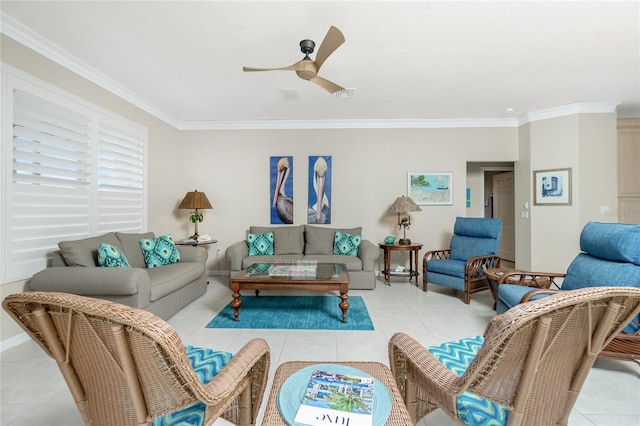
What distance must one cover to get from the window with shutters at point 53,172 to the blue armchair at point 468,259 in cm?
423

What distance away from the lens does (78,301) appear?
84cm

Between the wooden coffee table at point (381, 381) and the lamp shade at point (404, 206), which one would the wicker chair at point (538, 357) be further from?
the lamp shade at point (404, 206)

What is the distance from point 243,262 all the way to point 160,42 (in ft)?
9.14

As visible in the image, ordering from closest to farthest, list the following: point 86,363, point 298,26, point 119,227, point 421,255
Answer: point 86,363 < point 298,26 < point 119,227 < point 421,255

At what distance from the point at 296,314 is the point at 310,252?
4.89 ft

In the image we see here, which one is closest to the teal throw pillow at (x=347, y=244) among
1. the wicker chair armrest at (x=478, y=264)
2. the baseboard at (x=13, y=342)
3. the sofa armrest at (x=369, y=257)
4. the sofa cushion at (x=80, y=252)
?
the sofa armrest at (x=369, y=257)

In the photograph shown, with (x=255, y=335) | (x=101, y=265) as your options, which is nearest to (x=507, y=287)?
(x=255, y=335)

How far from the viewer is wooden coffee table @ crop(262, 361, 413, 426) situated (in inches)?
39.5

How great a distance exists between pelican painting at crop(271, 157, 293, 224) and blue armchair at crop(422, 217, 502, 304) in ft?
7.86

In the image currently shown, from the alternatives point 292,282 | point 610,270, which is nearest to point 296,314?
point 292,282

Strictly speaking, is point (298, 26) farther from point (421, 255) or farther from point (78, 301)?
point (421, 255)

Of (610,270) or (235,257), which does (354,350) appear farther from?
(235,257)

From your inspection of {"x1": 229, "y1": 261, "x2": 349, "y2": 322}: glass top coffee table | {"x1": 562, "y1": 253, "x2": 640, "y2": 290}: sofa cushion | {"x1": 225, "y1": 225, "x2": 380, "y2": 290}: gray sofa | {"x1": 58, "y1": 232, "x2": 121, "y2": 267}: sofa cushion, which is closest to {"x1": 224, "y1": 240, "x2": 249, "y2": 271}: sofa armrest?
{"x1": 225, "y1": 225, "x2": 380, "y2": 290}: gray sofa

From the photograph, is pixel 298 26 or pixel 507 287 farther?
pixel 507 287
